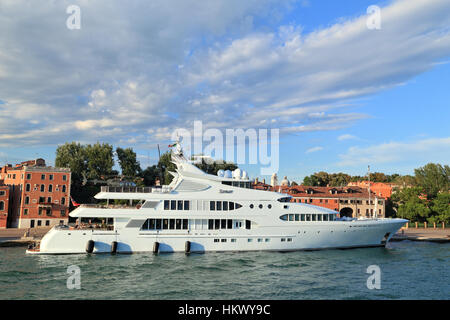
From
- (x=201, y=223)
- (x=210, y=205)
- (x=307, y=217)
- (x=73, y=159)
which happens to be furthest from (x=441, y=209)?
(x=73, y=159)

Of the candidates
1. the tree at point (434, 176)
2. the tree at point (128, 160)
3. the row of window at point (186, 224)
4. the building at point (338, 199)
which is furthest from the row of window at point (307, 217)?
the tree at point (434, 176)

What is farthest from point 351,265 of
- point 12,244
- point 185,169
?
point 12,244

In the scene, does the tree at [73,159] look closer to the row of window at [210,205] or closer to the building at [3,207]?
the building at [3,207]

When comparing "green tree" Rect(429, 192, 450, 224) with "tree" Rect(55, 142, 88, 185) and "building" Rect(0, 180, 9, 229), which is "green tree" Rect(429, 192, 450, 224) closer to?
"tree" Rect(55, 142, 88, 185)

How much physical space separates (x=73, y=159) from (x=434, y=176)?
67430 millimetres

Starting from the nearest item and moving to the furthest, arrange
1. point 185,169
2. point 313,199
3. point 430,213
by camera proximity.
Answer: point 185,169 < point 430,213 < point 313,199

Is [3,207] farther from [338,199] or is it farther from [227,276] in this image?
[338,199]

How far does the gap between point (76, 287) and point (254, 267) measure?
1082cm

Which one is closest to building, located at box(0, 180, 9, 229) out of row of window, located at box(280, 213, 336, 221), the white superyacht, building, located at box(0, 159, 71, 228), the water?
building, located at box(0, 159, 71, 228)

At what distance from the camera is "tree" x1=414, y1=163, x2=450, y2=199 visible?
61.6m

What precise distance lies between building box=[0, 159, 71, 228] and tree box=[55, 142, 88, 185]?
11176mm

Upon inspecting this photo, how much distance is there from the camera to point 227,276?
63.8ft
